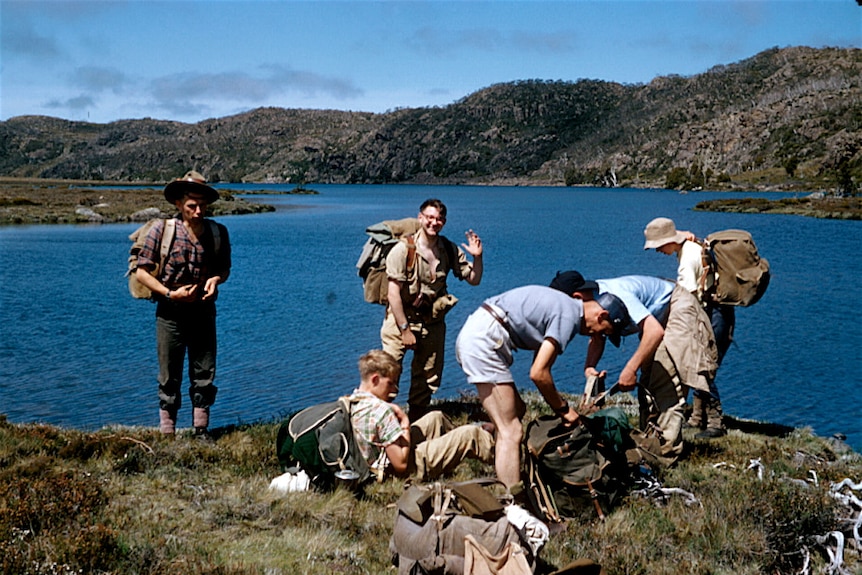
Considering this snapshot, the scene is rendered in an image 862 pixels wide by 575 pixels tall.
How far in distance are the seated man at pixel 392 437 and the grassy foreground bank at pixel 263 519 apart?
0.32 m

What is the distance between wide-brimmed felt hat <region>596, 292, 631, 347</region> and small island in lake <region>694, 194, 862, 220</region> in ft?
203

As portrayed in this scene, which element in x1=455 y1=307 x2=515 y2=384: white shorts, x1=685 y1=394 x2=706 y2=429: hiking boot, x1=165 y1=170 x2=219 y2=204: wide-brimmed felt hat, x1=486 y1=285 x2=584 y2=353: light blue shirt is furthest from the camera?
x1=685 y1=394 x2=706 y2=429: hiking boot

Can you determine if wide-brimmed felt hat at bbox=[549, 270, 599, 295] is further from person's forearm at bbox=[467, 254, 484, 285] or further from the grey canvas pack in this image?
Result: person's forearm at bbox=[467, 254, 484, 285]

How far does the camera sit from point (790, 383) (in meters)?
15.6

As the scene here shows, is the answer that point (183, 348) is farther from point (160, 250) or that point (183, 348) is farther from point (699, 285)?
point (699, 285)

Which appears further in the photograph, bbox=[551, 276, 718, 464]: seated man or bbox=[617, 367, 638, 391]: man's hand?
bbox=[551, 276, 718, 464]: seated man

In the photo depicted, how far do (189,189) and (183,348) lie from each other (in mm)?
1634

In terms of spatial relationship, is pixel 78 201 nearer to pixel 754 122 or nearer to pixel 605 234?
pixel 605 234

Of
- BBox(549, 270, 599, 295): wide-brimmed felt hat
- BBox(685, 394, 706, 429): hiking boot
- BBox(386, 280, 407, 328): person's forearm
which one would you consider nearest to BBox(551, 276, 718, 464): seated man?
BBox(685, 394, 706, 429): hiking boot

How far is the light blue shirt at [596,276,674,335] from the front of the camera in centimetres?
635

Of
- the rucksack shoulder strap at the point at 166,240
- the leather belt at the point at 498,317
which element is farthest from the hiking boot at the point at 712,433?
the rucksack shoulder strap at the point at 166,240

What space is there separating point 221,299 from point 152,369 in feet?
32.4

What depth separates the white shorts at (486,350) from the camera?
559 centimetres

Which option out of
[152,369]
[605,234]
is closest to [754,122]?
[605,234]
